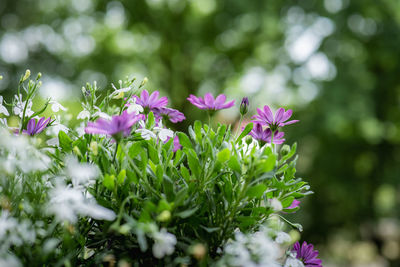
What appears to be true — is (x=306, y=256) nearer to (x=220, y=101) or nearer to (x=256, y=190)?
(x=256, y=190)

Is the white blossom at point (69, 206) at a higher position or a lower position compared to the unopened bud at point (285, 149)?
higher

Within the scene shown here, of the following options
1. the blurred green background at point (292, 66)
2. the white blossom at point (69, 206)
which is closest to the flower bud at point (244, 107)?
the white blossom at point (69, 206)

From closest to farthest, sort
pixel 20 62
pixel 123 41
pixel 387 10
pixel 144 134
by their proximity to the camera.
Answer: pixel 144 134 < pixel 387 10 < pixel 20 62 < pixel 123 41

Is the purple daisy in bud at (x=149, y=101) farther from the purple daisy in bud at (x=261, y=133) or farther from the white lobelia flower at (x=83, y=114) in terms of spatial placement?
the purple daisy in bud at (x=261, y=133)

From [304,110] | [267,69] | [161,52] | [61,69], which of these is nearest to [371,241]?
[304,110]

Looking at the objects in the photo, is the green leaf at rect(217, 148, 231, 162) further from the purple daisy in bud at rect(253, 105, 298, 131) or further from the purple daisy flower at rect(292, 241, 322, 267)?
the purple daisy flower at rect(292, 241, 322, 267)

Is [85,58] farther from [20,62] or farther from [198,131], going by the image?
[198,131]

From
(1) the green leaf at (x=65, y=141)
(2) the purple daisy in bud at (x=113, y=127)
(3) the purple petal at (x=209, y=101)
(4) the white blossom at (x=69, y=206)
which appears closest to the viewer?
(4) the white blossom at (x=69, y=206)
